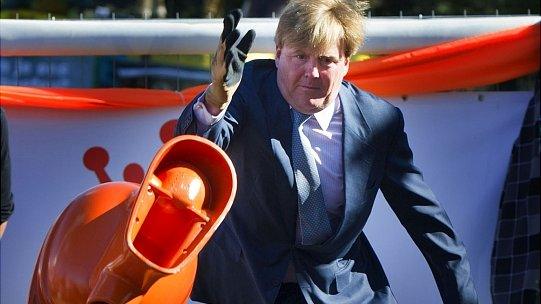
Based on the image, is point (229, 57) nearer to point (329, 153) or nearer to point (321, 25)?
point (321, 25)

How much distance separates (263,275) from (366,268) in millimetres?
333

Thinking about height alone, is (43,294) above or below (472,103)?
below

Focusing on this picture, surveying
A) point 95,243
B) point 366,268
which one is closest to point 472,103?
point 366,268

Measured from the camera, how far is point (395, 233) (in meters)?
4.09

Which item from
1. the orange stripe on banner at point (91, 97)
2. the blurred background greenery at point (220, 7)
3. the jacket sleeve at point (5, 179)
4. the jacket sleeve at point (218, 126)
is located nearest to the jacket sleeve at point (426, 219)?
the jacket sleeve at point (218, 126)

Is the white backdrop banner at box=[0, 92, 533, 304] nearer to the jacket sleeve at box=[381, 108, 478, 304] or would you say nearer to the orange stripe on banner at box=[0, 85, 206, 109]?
the orange stripe on banner at box=[0, 85, 206, 109]

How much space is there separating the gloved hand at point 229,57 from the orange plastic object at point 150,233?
0.13 meters

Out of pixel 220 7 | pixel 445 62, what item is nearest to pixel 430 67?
pixel 445 62

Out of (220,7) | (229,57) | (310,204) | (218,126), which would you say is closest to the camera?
(229,57)

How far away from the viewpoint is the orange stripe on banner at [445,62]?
13.4ft

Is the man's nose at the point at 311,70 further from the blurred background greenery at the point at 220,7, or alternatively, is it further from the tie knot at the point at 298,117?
the blurred background greenery at the point at 220,7

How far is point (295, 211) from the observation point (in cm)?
296

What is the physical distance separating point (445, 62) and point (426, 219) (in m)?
1.13

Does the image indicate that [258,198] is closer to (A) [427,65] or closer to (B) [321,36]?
(B) [321,36]
